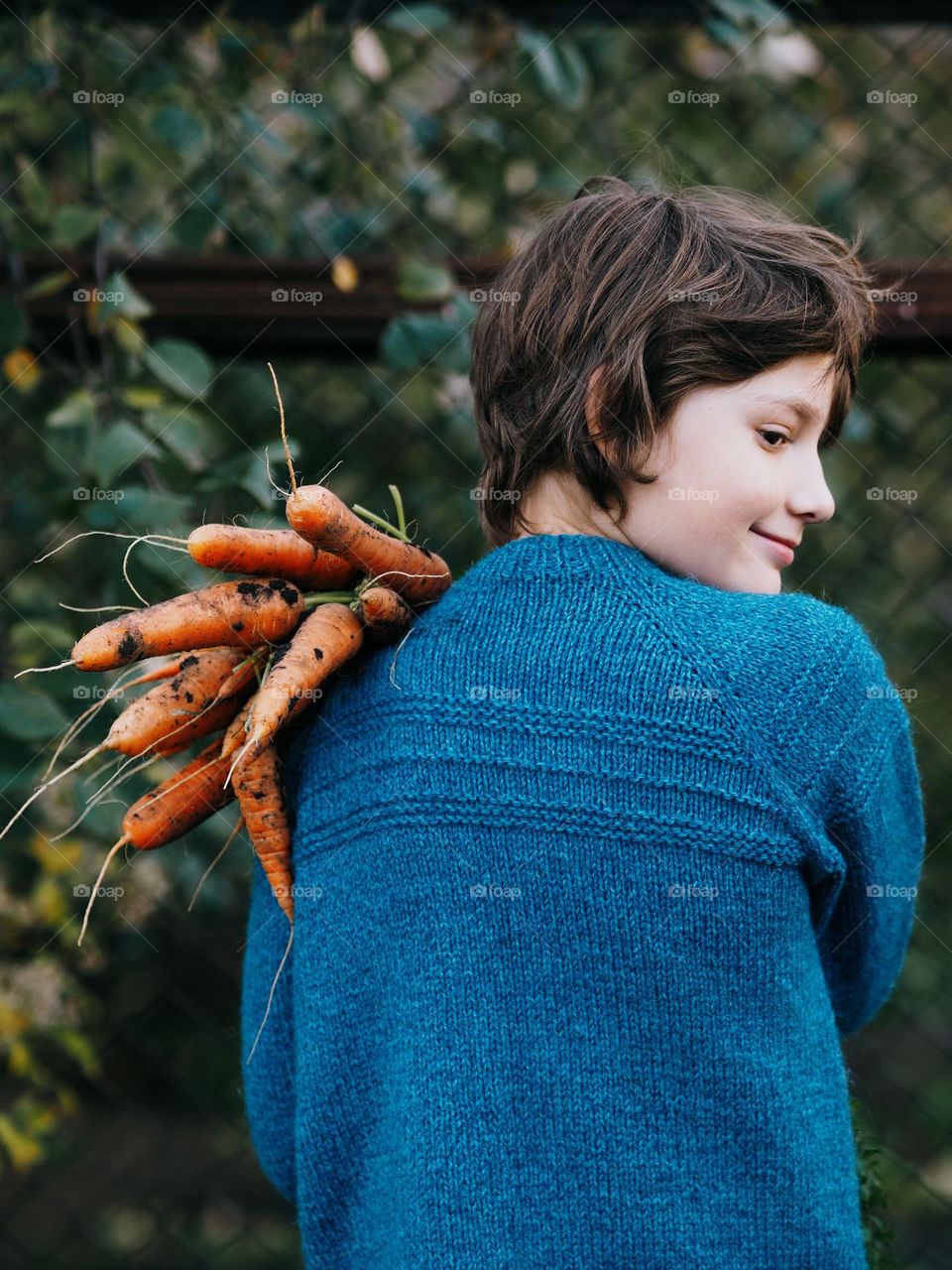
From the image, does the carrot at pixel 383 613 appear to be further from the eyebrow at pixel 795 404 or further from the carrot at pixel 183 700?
the eyebrow at pixel 795 404

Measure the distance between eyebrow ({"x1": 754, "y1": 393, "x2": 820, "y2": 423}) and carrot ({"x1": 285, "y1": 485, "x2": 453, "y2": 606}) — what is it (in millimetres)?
309

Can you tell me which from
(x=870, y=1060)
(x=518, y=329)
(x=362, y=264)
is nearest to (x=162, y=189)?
→ (x=362, y=264)

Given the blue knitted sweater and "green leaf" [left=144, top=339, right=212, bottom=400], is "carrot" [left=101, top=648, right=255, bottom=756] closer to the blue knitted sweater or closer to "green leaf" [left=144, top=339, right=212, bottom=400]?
the blue knitted sweater

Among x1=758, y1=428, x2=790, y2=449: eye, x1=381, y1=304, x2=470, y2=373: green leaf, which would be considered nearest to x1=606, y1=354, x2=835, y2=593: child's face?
x1=758, y1=428, x2=790, y2=449: eye

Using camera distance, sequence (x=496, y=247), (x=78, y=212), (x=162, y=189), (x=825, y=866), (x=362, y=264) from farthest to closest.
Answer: (x=162, y=189) → (x=496, y=247) → (x=362, y=264) → (x=78, y=212) → (x=825, y=866)

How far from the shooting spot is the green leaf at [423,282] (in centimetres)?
171

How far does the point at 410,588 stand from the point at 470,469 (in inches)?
32.6

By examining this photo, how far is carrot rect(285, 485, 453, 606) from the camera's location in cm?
102

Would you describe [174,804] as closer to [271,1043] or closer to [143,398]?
[271,1043]

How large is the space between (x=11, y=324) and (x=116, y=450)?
1.07 ft

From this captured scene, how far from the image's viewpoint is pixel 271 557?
1.09 meters

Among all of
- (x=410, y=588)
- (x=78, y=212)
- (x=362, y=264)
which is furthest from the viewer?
(x=362, y=264)

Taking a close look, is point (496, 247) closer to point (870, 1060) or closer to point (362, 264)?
point (362, 264)

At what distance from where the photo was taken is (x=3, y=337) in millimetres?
1708
